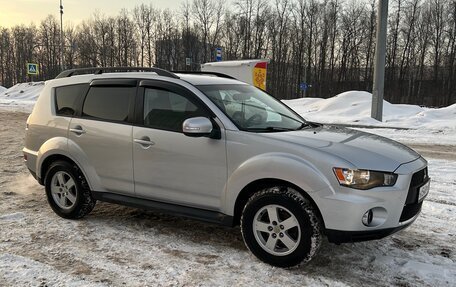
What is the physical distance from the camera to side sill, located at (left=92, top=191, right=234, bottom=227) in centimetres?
424

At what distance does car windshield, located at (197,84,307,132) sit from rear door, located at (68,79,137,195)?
97 cm

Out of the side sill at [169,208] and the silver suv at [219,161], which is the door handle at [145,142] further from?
the side sill at [169,208]

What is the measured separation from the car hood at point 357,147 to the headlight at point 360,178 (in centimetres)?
5

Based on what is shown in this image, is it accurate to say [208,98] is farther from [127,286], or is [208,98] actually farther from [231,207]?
[127,286]

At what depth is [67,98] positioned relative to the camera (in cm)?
544

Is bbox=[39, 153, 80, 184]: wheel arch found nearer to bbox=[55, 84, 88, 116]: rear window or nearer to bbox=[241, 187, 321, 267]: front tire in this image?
bbox=[55, 84, 88, 116]: rear window

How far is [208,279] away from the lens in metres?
3.73

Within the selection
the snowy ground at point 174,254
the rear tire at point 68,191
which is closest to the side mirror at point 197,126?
the snowy ground at point 174,254

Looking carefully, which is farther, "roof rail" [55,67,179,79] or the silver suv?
"roof rail" [55,67,179,79]

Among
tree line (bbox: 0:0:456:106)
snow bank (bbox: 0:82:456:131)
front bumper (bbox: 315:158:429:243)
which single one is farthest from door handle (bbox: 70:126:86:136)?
tree line (bbox: 0:0:456:106)

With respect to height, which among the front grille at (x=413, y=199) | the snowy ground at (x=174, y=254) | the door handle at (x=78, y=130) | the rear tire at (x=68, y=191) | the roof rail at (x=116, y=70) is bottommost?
the snowy ground at (x=174, y=254)

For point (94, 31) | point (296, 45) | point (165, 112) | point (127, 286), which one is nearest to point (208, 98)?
point (165, 112)

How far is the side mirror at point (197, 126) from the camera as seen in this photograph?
162 inches

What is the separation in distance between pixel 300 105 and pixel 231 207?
23.7 m
